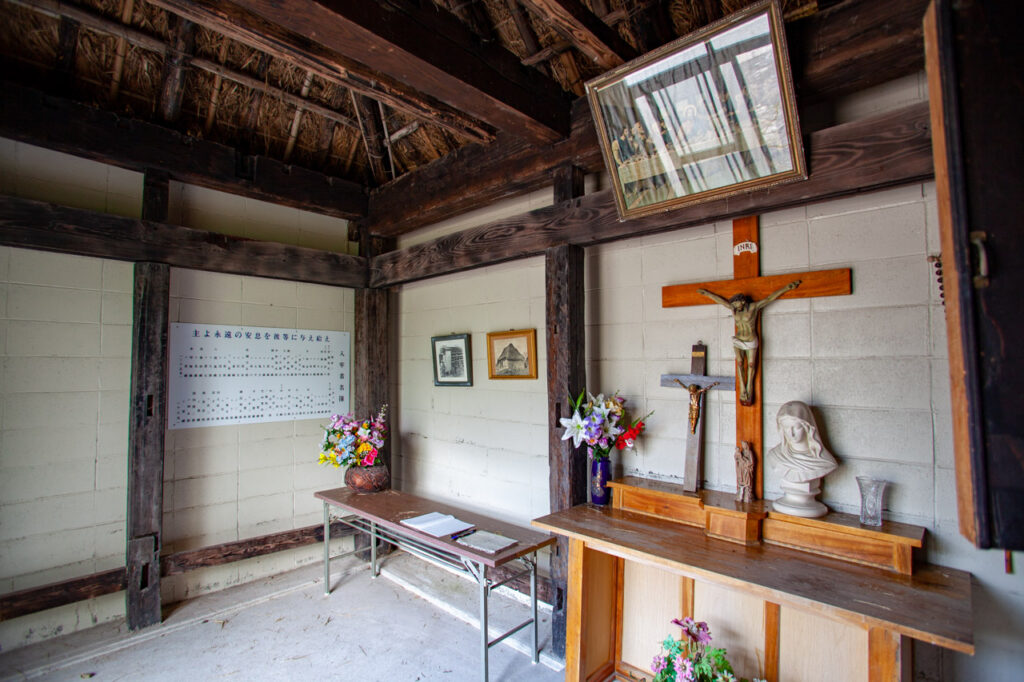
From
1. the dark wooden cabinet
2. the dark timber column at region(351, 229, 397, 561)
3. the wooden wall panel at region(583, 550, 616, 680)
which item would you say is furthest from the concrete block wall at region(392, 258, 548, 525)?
the dark wooden cabinet

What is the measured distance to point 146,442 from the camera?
2.94 metres

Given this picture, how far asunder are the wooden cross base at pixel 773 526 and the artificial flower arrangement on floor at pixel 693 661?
1.21ft

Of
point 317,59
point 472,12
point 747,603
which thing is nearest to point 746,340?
point 747,603

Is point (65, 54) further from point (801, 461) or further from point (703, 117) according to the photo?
point (801, 461)

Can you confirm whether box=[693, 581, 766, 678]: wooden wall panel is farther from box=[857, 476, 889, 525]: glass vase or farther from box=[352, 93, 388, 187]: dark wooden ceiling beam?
box=[352, 93, 388, 187]: dark wooden ceiling beam

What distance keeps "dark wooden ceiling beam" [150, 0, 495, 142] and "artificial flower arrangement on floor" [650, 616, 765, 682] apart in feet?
8.98

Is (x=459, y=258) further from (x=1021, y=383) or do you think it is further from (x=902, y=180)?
(x=1021, y=383)

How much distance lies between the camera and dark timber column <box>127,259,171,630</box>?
2875mm

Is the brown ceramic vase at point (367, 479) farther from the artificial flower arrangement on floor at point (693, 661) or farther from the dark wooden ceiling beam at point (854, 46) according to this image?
Result: the dark wooden ceiling beam at point (854, 46)

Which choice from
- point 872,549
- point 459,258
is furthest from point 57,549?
point 872,549

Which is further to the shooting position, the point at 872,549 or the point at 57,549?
the point at 57,549

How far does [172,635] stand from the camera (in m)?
2.78

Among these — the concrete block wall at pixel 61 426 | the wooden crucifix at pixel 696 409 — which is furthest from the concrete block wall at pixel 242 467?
the wooden crucifix at pixel 696 409

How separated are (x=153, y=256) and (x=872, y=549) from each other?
3.90 metres
